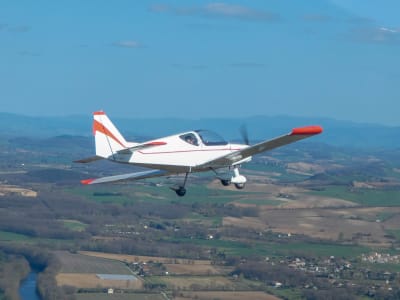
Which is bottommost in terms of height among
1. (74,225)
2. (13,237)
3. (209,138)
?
(74,225)

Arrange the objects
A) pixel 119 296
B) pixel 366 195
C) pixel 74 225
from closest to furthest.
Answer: pixel 119 296, pixel 74 225, pixel 366 195

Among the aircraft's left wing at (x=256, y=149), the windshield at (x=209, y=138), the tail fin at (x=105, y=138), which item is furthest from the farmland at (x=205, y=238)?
the tail fin at (x=105, y=138)

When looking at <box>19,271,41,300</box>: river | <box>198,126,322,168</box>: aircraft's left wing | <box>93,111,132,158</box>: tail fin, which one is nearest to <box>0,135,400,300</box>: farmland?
<box>19,271,41,300</box>: river

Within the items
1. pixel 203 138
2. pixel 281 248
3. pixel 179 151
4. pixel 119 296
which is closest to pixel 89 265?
pixel 119 296

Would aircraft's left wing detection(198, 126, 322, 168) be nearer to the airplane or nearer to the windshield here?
the airplane

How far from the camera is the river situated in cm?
7950

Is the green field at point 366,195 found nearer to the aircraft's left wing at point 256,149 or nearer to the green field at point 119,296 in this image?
the green field at point 119,296

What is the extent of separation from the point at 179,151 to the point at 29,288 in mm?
43315

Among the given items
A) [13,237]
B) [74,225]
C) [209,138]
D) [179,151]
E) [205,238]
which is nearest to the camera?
[179,151]

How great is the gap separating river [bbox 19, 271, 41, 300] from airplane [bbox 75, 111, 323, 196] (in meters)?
35.9

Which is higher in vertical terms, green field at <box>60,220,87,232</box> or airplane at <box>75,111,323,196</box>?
airplane at <box>75,111,323,196</box>

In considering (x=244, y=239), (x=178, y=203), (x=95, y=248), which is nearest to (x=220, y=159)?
(x=95, y=248)

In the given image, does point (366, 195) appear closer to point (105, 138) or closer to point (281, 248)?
point (281, 248)

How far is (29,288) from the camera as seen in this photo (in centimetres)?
8375
